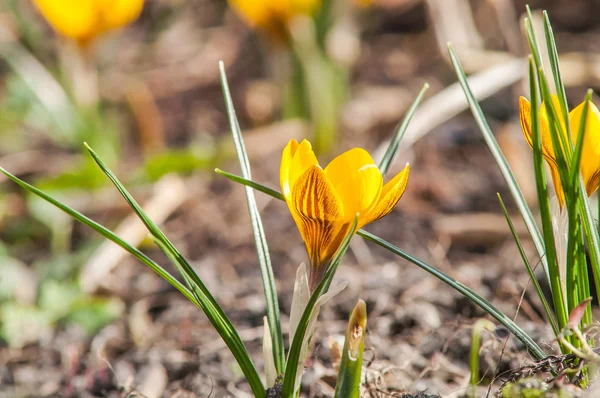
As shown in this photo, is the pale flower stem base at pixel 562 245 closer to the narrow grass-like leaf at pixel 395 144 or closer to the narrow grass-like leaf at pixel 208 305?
the narrow grass-like leaf at pixel 395 144

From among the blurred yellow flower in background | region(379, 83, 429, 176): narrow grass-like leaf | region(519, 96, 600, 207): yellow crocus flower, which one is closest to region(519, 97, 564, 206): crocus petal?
region(519, 96, 600, 207): yellow crocus flower

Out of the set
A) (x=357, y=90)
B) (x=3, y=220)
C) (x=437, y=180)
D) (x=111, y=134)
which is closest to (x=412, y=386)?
(x=437, y=180)

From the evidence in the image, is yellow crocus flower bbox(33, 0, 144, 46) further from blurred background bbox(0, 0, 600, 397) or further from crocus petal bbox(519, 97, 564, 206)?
crocus petal bbox(519, 97, 564, 206)

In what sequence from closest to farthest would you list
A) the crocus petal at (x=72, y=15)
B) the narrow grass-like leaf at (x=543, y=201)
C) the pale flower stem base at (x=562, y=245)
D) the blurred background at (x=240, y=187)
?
the narrow grass-like leaf at (x=543, y=201)
the pale flower stem base at (x=562, y=245)
the blurred background at (x=240, y=187)
the crocus petal at (x=72, y=15)

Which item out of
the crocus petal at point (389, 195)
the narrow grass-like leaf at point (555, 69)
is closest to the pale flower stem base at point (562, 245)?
the narrow grass-like leaf at point (555, 69)

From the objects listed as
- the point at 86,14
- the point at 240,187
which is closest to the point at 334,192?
the point at 240,187

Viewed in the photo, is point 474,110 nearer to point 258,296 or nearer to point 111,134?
point 258,296
